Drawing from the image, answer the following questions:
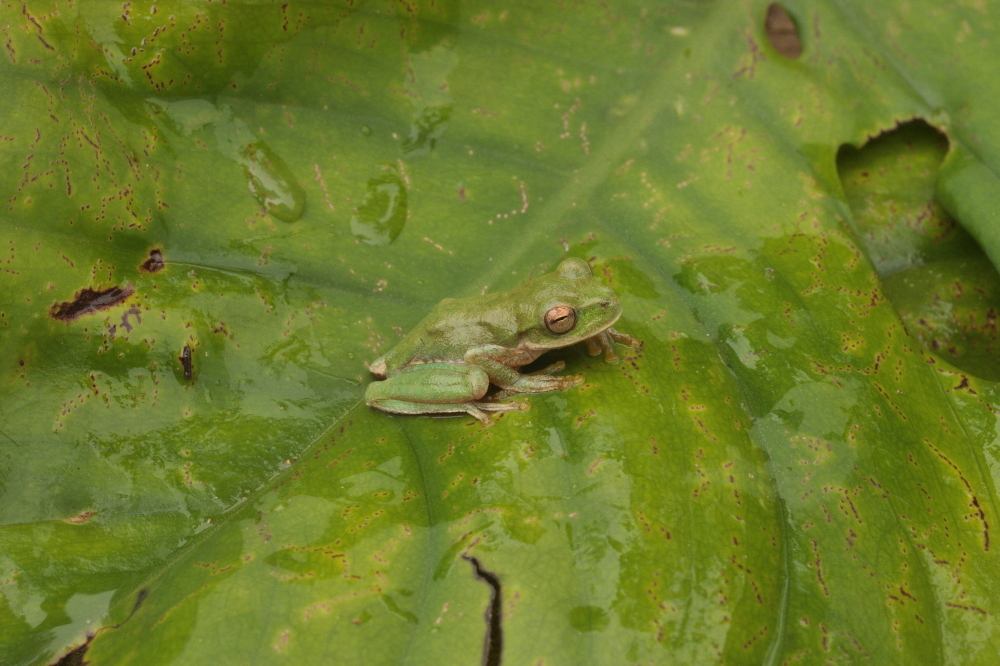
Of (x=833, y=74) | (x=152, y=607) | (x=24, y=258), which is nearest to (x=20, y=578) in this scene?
(x=152, y=607)

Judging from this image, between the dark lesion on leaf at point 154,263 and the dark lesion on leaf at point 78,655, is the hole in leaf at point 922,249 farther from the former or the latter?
the dark lesion on leaf at point 78,655

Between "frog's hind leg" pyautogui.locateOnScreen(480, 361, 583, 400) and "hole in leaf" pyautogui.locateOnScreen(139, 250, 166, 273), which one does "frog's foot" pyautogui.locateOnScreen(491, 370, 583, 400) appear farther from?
"hole in leaf" pyautogui.locateOnScreen(139, 250, 166, 273)

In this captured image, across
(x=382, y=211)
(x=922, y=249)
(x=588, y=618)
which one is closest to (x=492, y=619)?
(x=588, y=618)

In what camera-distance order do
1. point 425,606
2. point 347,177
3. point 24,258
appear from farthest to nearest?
point 347,177 → point 24,258 → point 425,606

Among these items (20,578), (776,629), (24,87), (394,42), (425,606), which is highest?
(394,42)

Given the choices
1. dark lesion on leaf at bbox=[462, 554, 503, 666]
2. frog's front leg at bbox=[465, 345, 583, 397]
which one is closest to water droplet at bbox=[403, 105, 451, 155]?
frog's front leg at bbox=[465, 345, 583, 397]

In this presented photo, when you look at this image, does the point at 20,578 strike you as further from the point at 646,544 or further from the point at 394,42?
the point at 394,42

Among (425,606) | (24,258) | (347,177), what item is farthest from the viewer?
(347,177)
